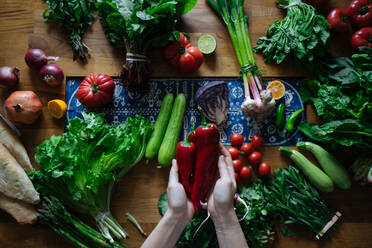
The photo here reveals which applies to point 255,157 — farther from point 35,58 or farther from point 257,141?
point 35,58

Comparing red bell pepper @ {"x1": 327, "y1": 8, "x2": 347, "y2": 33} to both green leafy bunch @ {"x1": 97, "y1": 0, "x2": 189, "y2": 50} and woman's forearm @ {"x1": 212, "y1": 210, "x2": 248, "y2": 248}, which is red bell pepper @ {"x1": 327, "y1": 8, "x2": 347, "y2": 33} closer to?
green leafy bunch @ {"x1": 97, "y1": 0, "x2": 189, "y2": 50}

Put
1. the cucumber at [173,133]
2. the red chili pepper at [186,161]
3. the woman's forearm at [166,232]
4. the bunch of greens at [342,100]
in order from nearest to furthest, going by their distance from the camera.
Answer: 1. the woman's forearm at [166,232]
2. the red chili pepper at [186,161]
3. the bunch of greens at [342,100]
4. the cucumber at [173,133]

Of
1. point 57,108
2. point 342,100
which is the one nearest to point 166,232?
point 57,108

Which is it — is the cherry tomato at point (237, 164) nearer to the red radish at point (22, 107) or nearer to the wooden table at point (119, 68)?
the wooden table at point (119, 68)

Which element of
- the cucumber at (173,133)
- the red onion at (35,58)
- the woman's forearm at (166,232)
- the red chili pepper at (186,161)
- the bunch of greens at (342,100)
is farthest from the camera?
the red onion at (35,58)

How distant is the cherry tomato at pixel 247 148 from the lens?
2131mm

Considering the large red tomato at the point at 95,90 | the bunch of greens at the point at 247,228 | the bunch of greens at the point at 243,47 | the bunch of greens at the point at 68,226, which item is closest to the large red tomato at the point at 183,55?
the bunch of greens at the point at 243,47

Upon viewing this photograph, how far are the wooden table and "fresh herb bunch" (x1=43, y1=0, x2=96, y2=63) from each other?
6 cm

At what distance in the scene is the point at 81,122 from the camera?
197cm

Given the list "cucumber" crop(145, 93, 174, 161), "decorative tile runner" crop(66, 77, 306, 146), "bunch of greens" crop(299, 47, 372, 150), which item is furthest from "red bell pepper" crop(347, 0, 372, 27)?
"cucumber" crop(145, 93, 174, 161)

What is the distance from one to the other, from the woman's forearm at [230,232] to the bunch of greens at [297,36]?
1.25 m

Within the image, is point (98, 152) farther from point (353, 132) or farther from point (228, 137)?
point (353, 132)

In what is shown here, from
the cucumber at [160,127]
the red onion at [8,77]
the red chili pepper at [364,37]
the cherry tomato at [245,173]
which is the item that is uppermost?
the red chili pepper at [364,37]

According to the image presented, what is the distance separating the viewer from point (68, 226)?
2006 mm
